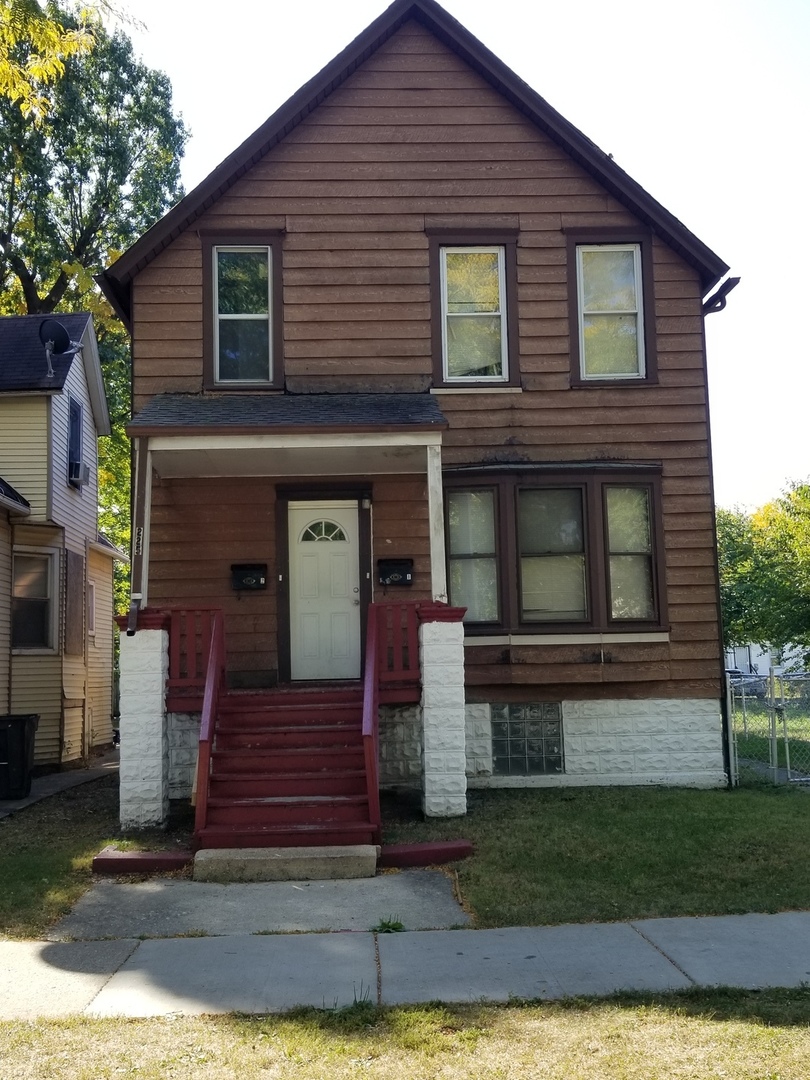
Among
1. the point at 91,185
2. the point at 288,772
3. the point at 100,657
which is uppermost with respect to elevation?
the point at 91,185

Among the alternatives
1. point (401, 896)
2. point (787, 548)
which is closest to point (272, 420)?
point (401, 896)

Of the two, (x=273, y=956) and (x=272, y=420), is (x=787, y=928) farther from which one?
(x=272, y=420)

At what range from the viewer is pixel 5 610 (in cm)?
1514

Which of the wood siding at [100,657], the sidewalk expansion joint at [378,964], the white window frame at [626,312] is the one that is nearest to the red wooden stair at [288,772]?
the sidewalk expansion joint at [378,964]

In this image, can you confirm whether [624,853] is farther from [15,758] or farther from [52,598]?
[52,598]

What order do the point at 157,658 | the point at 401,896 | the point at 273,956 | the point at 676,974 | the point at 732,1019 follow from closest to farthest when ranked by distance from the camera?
the point at 732,1019 → the point at 676,974 → the point at 273,956 → the point at 401,896 → the point at 157,658

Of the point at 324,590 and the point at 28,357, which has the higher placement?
the point at 28,357

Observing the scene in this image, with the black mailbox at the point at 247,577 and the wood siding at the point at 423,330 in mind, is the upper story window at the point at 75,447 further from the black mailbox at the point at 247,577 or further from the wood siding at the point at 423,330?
the black mailbox at the point at 247,577

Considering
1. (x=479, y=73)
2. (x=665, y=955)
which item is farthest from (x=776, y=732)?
(x=479, y=73)

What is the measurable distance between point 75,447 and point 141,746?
370 inches

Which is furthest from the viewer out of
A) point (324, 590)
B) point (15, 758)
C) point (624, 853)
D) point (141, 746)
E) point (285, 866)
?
point (15, 758)

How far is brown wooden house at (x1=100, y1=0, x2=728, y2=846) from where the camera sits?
11.4m

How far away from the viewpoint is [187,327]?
1166 centimetres

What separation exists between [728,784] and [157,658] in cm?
620
